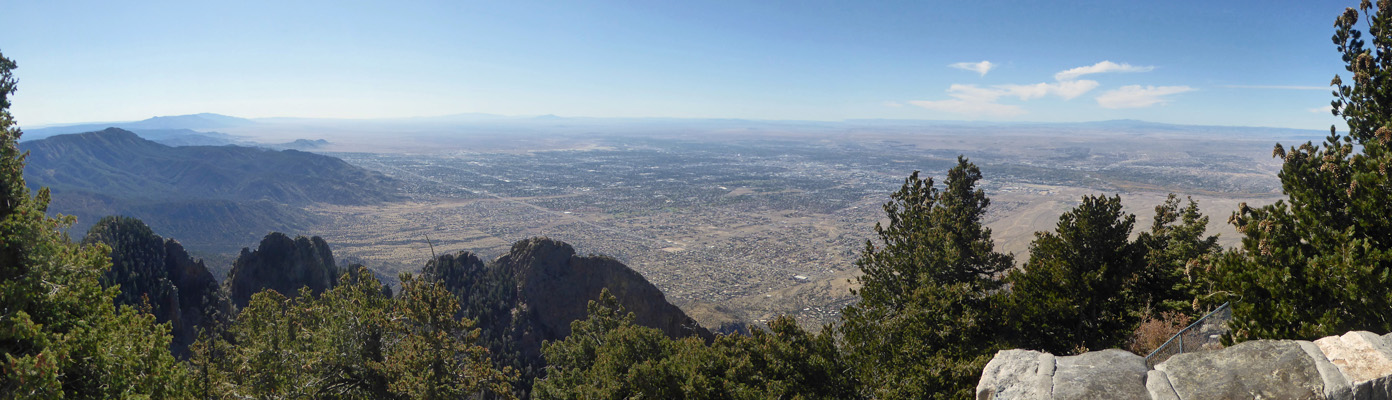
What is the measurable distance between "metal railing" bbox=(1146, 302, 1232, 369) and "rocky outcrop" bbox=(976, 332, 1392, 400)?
2267mm

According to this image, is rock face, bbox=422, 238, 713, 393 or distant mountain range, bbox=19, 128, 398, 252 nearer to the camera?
rock face, bbox=422, 238, 713, 393

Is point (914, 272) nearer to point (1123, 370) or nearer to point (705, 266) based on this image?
point (1123, 370)

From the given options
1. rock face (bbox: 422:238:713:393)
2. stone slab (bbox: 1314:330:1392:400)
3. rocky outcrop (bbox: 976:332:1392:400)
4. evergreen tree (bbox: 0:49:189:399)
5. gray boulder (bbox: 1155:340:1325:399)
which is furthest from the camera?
rock face (bbox: 422:238:713:393)

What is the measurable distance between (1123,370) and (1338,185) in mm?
7033

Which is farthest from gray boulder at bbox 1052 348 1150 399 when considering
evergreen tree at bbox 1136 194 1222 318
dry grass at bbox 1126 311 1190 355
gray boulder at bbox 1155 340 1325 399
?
evergreen tree at bbox 1136 194 1222 318

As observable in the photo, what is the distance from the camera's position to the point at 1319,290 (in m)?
10.8

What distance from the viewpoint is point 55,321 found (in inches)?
426

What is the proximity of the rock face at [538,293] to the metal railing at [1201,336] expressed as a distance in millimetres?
35602

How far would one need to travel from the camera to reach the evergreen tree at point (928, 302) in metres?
14.8

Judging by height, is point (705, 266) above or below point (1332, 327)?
below

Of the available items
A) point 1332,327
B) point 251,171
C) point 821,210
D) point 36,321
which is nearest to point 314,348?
point 36,321

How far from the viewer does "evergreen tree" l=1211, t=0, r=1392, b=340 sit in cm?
1020

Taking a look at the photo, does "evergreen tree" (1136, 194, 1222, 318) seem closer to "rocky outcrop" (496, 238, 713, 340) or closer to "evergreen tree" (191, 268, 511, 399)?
"evergreen tree" (191, 268, 511, 399)

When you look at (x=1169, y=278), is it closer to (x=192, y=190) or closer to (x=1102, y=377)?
(x=1102, y=377)
